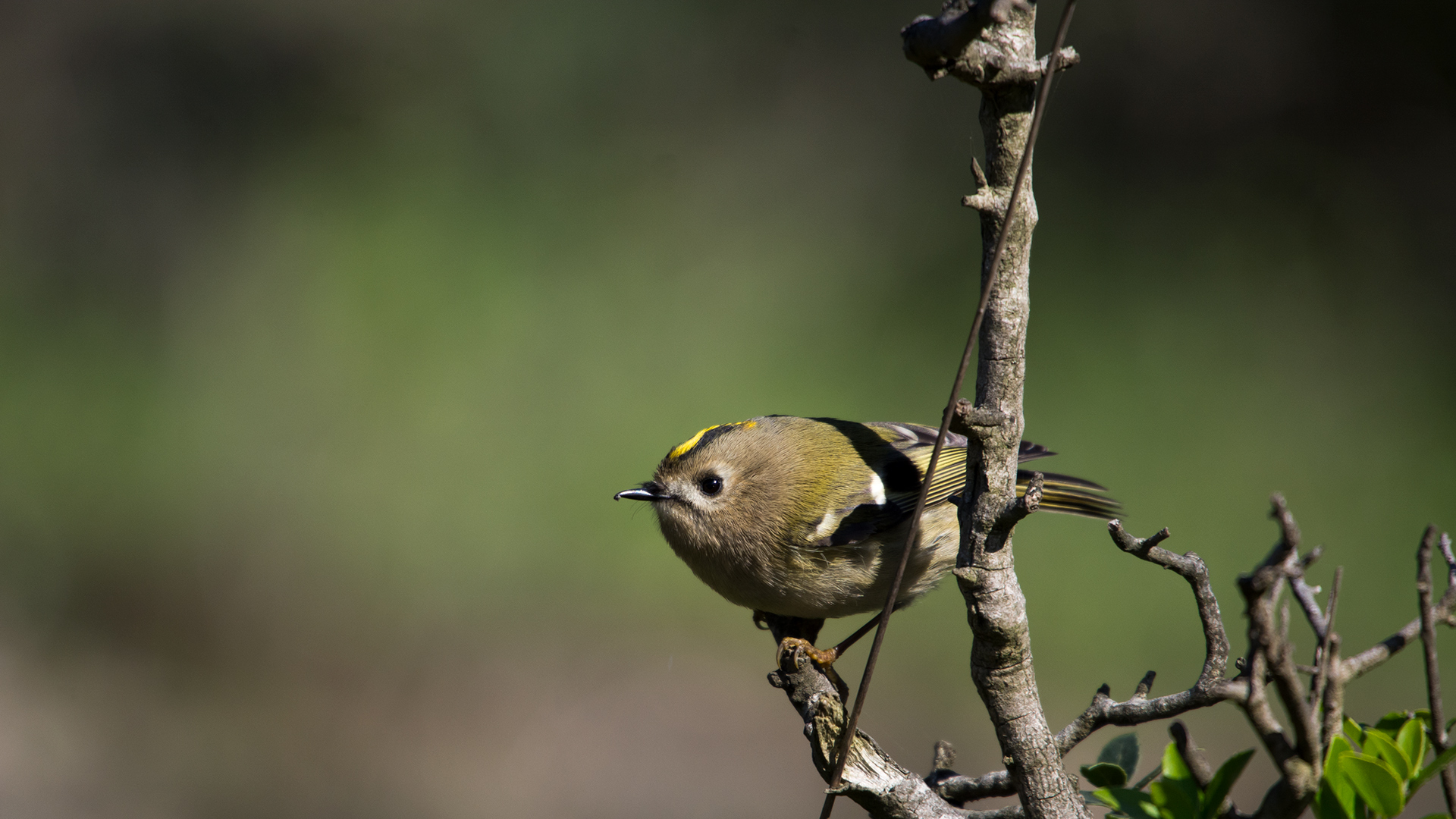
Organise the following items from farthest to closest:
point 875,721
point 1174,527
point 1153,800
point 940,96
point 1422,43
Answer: point 940,96, point 1422,43, point 1174,527, point 875,721, point 1153,800

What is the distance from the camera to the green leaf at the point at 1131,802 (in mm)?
838

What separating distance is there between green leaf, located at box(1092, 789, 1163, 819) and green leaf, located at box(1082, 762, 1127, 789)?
0.06 meters

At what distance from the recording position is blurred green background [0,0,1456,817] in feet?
10.9

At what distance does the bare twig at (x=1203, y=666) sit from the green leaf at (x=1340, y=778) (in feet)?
0.24

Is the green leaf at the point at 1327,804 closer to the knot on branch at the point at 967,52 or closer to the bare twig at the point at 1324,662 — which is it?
the bare twig at the point at 1324,662

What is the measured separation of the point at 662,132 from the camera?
4387 mm

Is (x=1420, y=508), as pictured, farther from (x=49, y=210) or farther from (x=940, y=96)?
(x=49, y=210)

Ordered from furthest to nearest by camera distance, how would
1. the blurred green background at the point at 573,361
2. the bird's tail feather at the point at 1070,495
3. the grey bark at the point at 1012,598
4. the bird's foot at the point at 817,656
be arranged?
the blurred green background at the point at 573,361 → the bird's tail feather at the point at 1070,495 → the bird's foot at the point at 817,656 → the grey bark at the point at 1012,598

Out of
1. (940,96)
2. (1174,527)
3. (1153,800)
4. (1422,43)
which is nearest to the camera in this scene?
(1153,800)

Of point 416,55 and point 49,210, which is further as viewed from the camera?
point 416,55

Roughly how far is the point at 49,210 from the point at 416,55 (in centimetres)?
151

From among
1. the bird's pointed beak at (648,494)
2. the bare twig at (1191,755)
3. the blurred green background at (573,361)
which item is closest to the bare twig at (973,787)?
the bare twig at (1191,755)

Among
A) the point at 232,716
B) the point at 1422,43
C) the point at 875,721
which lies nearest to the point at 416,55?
the point at 232,716

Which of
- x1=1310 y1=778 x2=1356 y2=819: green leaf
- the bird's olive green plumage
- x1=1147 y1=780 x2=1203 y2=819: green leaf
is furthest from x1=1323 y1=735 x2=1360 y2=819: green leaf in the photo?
the bird's olive green plumage
